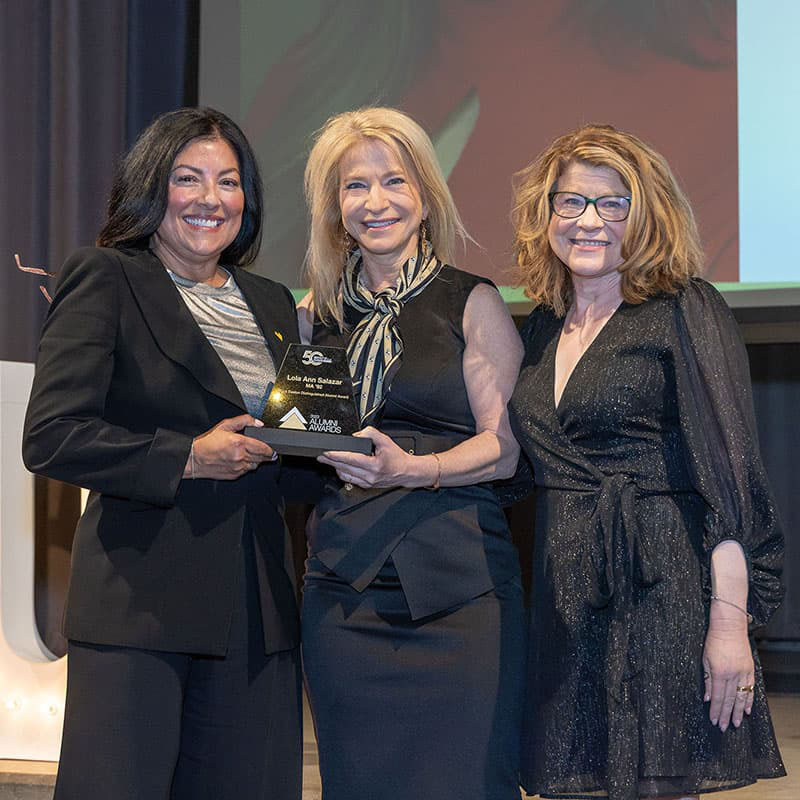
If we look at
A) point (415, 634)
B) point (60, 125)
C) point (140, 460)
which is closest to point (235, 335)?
point (140, 460)

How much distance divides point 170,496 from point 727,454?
0.90m

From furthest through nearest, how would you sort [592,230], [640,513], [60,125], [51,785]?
[60,125] → [51,785] → [592,230] → [640,513]

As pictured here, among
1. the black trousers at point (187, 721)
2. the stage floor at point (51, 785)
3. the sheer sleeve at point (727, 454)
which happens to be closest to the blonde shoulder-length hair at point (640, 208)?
the sheer sleeve at point (727, 454)

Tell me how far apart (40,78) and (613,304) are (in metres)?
3.09

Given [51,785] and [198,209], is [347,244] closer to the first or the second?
[198,209]

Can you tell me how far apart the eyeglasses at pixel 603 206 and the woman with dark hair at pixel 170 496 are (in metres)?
0.57

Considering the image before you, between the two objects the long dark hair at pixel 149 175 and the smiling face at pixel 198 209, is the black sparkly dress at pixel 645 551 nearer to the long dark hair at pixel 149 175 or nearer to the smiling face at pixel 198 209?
the smiling face at pixel 198 209

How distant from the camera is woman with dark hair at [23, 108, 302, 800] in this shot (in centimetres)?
192

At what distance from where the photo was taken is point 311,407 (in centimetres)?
201

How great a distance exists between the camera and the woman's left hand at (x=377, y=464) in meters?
2.01

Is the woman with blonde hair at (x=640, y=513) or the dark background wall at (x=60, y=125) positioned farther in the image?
the dark background wall at (x=60, y=125)

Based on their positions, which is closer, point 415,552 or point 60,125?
point 415,552

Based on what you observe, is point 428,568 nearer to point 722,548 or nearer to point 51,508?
point 722,548

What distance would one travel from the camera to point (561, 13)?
4.24 meters
